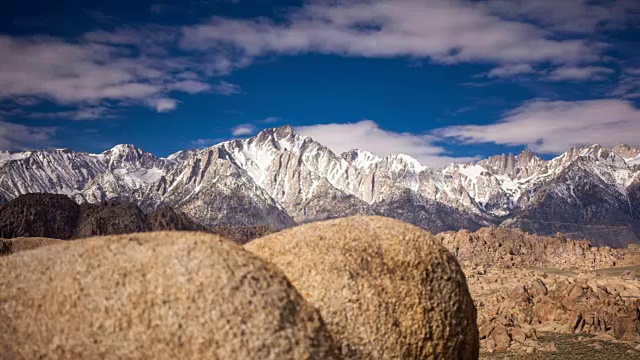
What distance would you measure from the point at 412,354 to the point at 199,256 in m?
5.17

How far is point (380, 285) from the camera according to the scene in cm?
1170

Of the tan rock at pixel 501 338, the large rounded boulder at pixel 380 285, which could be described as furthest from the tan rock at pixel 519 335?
the large rounded boulder at pixel 380 285

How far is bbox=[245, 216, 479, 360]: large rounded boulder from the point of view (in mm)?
11102

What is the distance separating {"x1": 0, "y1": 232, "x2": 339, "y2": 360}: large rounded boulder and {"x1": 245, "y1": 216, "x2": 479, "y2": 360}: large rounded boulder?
2.70ft

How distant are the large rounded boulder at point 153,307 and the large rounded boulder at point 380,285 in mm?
822

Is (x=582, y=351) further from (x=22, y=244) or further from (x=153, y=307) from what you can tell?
(x=22, y=244)

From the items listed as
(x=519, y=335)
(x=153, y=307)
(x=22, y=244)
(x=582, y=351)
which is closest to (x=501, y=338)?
(x=519, y=335)

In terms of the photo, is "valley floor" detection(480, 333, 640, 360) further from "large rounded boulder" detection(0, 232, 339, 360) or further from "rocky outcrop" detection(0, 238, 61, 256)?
"large rounded boulder" detection(0, 232, 339, 360)

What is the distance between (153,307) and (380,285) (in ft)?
16.1

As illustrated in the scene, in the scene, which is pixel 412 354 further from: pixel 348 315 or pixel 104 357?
pixel 104 357

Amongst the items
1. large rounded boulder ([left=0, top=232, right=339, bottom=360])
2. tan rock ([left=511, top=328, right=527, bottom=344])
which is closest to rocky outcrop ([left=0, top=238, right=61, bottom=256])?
large rounded boulder ([left=0, top=232, right=339, bottom=360])

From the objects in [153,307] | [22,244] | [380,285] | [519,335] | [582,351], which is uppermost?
[22,244]

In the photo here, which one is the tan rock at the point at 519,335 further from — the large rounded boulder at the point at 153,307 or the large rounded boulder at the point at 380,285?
the large rounded boulder at the point at 153,307

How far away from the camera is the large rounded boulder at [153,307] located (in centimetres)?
930
